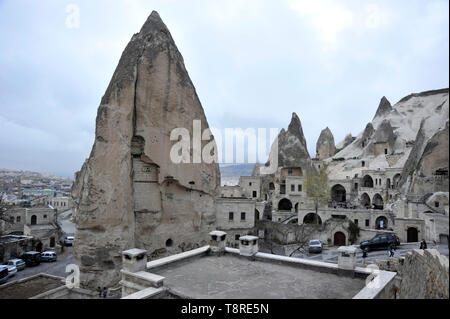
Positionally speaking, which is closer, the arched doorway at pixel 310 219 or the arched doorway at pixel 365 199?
the arched doorway at pixel 310 219

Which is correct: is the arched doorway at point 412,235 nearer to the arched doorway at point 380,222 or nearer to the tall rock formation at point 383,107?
the arched doorway at point 380,222

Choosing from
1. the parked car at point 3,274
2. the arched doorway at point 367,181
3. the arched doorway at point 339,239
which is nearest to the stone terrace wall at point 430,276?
the arched doorway at point 339,239

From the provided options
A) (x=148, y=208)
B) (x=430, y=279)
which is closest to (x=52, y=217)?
(x=148, y=208)

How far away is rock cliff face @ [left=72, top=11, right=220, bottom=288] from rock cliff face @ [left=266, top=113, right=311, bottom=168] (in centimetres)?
3352

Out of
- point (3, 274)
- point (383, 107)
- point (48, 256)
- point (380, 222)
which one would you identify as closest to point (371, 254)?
point (380, 222)

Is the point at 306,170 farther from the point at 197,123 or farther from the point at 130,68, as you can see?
the point at 130,68

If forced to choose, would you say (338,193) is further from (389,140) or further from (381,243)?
(381,243)

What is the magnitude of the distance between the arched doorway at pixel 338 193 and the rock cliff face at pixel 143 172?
3089 cm

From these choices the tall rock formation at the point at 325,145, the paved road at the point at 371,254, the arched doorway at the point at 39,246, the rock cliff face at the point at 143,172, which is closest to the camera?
the rock cliff face at the point at 143,172

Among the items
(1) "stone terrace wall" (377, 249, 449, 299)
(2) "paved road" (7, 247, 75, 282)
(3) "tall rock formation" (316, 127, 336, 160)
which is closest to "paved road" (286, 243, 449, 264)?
(1) "stone terrace wall" (377, 249, 449, 299)

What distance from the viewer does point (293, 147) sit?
191 feet

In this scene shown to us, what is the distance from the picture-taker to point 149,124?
70.5ft

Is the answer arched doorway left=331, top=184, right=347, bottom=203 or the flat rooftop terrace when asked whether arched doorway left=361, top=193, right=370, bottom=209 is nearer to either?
arched doorway left=331, top=184, right=347, bottom=203

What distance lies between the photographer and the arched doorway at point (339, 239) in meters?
30.2
